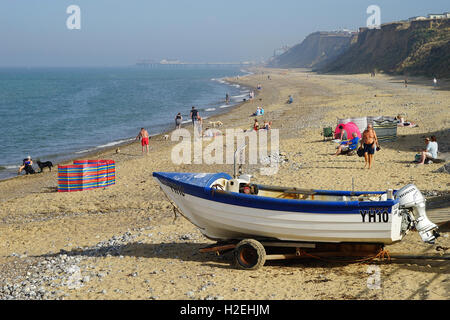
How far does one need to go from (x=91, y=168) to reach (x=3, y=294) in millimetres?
9046

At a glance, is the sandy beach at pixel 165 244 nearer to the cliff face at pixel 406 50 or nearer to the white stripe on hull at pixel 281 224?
the white stripe on hull at pixel 281 224

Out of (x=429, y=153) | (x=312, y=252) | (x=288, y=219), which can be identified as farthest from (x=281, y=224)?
(x=429, y=153)

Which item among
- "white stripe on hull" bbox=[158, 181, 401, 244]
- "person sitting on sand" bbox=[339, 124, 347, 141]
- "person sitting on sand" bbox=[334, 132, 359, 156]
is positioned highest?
"person sitting on sand" bbox=[339, 124, 347, 141]

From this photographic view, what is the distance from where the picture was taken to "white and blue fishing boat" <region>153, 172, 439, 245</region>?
8.38 meters

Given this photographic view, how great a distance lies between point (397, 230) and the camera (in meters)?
8.47

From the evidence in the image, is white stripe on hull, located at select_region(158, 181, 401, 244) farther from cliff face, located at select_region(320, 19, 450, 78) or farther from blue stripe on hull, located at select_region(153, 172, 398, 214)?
cliff face, located at select_region(320, 19, 450, 78)

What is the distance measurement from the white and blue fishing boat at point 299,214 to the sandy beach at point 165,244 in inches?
26.7

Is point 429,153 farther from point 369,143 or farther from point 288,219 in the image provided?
point 288,219

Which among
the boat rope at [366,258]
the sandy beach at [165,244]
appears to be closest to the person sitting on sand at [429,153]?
the sandy beach at [165,244]

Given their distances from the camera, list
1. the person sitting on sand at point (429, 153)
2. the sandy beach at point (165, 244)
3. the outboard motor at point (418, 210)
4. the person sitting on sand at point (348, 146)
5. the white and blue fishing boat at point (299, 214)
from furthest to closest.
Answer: the person sitting on sand at point (348, 146) → the person sitting on sand at point (429, 153) → the outboard motor at point (418, 210) → the white and blue fishing boat at point (299, 214) → the sandy beach at point (165, 244)

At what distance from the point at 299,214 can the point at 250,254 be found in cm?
128

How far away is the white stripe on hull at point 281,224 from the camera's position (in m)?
8.44

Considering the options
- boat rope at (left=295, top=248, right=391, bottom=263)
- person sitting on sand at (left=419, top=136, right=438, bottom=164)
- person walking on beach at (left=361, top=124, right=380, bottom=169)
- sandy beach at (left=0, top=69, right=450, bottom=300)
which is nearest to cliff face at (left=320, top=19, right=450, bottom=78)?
Result: person sitting on sand at (left=419, top=136, right=438, bottom=164)

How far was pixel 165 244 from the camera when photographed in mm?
11000
